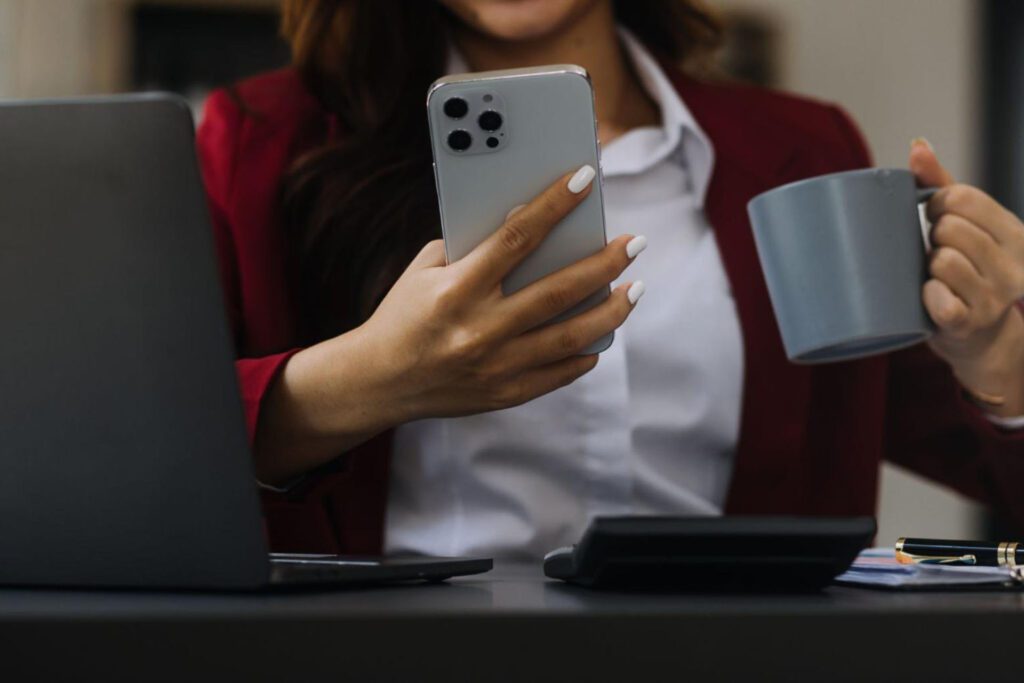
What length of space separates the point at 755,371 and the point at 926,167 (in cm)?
28

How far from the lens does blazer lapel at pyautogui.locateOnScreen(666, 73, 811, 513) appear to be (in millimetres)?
987

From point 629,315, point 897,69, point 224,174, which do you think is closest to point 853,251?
point 629,315

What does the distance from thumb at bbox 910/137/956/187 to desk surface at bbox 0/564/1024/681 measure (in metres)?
0.44

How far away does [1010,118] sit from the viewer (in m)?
2.62

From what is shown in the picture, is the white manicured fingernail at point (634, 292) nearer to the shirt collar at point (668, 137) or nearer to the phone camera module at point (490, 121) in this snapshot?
the phone camera module at point (490, 121)

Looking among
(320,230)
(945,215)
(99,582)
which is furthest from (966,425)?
(99,582)

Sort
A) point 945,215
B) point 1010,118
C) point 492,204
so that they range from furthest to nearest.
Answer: point 1010,118 → point 945,215 → point 492,204

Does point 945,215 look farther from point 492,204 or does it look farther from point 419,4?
point 419,4

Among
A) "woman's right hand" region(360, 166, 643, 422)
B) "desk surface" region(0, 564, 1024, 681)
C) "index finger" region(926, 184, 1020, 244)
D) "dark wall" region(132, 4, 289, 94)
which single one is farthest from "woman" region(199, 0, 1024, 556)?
"dark wall" region(132, 4, 289, 94)

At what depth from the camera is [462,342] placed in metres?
0.58

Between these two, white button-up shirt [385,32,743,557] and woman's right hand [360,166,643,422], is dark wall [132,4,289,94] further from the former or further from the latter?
woman's right hand [360,166,643,422]

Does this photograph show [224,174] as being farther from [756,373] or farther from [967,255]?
[967,255]

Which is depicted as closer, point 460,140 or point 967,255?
point 460,140

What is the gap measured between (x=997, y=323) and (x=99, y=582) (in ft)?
2.04
